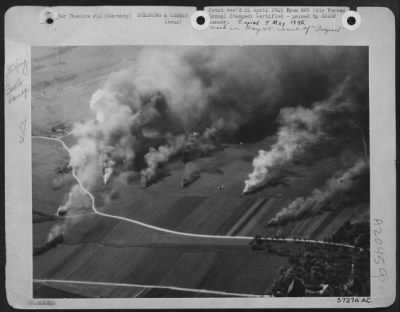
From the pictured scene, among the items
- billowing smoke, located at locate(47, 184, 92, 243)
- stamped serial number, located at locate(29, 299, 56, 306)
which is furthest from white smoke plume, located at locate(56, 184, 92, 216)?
stamped serial number, located at locate(29, 299, 56, 306)

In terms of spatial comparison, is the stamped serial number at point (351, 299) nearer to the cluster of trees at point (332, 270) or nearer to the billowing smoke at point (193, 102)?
the cluster of trees at point (332, 270)

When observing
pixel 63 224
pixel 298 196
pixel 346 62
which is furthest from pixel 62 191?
pixel 346 62

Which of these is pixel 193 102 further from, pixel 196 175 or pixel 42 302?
pixel 42 302

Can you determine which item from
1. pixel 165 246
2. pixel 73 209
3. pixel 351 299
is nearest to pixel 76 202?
pixel 73 209

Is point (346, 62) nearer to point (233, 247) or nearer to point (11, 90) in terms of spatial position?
point (233, 247)

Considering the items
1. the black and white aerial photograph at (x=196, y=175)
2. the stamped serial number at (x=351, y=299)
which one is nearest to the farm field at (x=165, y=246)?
the black and white aerial photograph at (x=196, y=175)

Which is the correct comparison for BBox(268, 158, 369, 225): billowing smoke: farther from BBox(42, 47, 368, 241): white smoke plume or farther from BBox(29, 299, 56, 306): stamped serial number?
BBox(29, 299, 56, 306): stamped serial number
